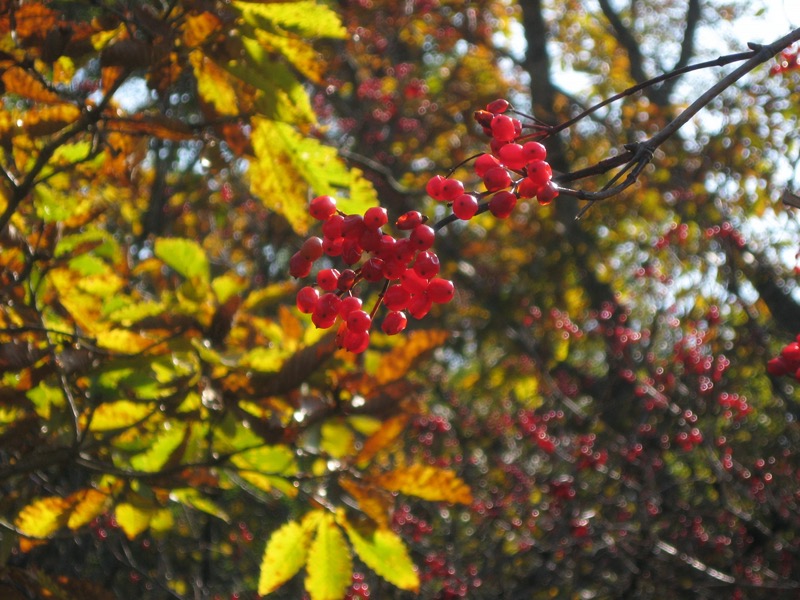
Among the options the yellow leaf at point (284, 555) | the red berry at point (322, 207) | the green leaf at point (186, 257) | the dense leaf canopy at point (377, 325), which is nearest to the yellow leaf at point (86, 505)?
the dense leaf canopy at point (377, 325)

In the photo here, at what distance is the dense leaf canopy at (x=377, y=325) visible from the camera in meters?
1.45

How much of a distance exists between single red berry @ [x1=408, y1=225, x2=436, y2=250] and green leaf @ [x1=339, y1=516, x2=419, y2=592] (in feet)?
2.68

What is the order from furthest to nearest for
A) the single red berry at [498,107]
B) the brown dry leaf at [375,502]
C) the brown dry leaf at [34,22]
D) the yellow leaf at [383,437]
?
1. the yellow leaf at [383,437]
2. the brown dry leaf at [375,502]
3. the brown dry leaf at [34,22]
4. the single red berry at [498,107]

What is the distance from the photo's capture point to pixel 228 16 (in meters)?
1.34

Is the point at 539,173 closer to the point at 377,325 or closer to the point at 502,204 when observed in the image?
the point at 502,204

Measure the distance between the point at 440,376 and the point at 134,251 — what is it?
2822 millimetres

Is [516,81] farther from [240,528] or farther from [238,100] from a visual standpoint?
[238,100]

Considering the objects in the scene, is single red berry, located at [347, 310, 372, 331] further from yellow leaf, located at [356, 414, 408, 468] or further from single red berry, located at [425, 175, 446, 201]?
yellow leaf, located at [356, 414, 408, 468]

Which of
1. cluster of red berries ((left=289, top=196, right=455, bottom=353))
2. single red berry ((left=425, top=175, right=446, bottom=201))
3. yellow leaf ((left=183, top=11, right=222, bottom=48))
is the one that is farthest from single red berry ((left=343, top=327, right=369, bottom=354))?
yellow leaf ((left=183, top=11, right=222, bottom=48))

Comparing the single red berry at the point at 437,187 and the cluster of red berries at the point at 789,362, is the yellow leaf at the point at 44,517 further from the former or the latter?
the cluster of red berries at the point at 789,362

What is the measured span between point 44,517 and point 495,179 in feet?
3.69

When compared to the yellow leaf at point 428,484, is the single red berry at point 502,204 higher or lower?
higher

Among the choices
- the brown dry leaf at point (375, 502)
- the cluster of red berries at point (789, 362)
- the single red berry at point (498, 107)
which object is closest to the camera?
the single red berry at point (498, 107)

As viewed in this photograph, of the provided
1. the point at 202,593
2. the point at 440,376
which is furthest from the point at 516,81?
the point at 202,593
